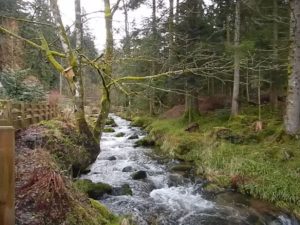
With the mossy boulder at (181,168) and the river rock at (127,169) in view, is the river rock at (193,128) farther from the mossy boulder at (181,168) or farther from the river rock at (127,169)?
the river rock at (127,169)

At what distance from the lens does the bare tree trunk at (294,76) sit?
9.98 meters

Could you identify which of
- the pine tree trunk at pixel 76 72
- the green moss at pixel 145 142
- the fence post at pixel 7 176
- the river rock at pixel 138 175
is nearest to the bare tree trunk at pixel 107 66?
the pine tree trunk at pixel 76 72

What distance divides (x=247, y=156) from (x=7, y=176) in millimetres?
9126

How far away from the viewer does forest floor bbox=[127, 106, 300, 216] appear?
8.04m

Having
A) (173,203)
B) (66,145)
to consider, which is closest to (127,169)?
(66,145)

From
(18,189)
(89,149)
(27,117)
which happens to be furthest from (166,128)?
(18,189)

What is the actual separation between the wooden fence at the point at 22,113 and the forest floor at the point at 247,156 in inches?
218

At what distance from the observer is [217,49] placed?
14750mm

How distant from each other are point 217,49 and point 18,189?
494 inches

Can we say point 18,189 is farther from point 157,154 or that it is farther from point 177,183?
point 157,154

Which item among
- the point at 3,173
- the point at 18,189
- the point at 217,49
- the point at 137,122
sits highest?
the point at 217,49

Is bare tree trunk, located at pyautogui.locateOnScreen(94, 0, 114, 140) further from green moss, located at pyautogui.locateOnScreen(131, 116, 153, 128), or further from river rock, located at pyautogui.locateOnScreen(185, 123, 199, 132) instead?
green moss, located at pyautogui.locateOnScreen(131, 116, 153, 128)

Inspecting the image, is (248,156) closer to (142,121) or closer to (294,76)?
(294,76)

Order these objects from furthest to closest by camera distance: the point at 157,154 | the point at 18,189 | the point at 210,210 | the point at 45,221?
1. the point at 157,154
2. the point at 210,210
3. the point at 18,189
4. the point at 45,221
